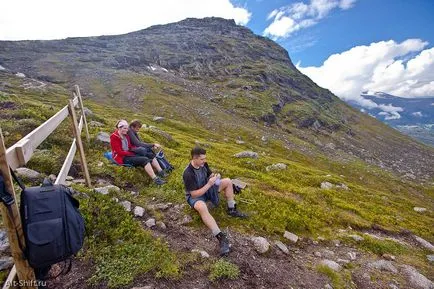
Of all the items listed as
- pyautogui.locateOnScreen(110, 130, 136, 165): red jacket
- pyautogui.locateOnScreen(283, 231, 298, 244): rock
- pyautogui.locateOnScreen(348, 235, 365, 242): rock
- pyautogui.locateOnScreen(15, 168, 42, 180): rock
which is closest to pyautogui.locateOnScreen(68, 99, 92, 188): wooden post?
pyautogui.locateOnScreen(15, 168, 42, 180): rock

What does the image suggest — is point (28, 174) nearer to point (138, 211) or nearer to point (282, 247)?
point (138, 211)

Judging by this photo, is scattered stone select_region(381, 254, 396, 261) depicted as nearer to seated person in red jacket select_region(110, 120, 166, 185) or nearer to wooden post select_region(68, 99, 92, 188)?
seated person in red jacket select_region(110, 120, 166, 185)

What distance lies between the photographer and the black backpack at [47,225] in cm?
473

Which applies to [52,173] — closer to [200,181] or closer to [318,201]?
[200,181]

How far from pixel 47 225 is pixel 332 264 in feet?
27.8

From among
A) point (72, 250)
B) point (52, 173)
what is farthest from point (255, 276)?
point (52, 173)

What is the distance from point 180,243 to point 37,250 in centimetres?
473

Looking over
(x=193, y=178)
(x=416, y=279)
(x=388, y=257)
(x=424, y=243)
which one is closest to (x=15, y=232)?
(x=193, y=178)

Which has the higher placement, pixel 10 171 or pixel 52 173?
pixel 10 171

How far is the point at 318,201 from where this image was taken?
17.0 metres

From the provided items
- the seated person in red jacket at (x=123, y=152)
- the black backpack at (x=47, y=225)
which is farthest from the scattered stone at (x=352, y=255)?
the black backpack at (x=47, y=225)

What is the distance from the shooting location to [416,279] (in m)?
10.2

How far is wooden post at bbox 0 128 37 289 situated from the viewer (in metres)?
4.39

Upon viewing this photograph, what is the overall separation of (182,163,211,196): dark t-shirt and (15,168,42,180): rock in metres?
4.80
